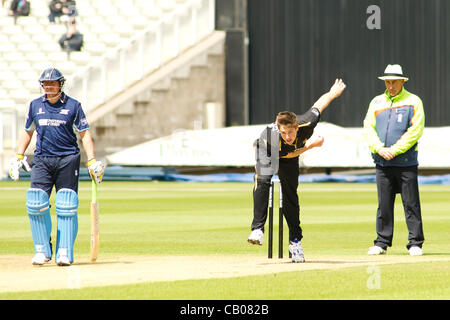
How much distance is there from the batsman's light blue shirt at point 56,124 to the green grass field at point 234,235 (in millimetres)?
1887

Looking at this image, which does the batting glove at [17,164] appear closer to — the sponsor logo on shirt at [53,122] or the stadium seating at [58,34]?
the sponsor logo on shirt at [53,122]

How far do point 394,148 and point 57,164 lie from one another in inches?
145

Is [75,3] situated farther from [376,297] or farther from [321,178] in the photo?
[376,297]

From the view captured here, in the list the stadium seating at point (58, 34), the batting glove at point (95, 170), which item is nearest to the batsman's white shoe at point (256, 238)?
the batting glove at point (95, 170)

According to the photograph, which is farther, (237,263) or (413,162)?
(413,162)

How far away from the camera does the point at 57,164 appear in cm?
1059

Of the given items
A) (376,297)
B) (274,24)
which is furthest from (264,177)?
(274,24)

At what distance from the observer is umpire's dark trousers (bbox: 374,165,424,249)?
39.0ft

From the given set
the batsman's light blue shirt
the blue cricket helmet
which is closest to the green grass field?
the batsman's light blue shirt

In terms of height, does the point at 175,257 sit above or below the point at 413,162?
below

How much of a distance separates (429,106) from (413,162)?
90.4ft

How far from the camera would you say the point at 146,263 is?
10.8 m

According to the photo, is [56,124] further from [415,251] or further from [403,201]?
[415,251]

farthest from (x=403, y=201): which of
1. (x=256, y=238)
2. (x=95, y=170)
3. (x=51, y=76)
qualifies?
(x=51, y=76)
